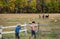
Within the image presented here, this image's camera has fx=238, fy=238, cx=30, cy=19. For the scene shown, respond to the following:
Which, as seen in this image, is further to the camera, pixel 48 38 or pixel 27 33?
pixel 27 33

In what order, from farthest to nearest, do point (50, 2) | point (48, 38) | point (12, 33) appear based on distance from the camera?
point (50, 2) → point (12, 33) → point (48, 38)

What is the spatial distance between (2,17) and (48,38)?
26.9 m

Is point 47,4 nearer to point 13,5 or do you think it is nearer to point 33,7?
point 33,7

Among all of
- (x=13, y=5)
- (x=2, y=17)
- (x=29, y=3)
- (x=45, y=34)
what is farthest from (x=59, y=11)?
(x=45, y=34)

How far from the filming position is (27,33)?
21.7 m

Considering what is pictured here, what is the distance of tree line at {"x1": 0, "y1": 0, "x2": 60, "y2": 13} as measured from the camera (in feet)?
169

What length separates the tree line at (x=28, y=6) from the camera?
51656 millimetres

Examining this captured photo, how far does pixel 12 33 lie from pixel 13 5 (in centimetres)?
3177

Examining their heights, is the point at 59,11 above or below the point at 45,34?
below

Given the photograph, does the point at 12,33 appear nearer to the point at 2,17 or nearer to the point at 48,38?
the point at 48,38

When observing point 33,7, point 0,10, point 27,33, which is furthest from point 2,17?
point 27,33

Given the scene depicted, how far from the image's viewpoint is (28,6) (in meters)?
53.3

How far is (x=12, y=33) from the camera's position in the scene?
21.1 meters

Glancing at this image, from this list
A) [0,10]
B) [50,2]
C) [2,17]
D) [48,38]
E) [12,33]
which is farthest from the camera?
[50,2]
